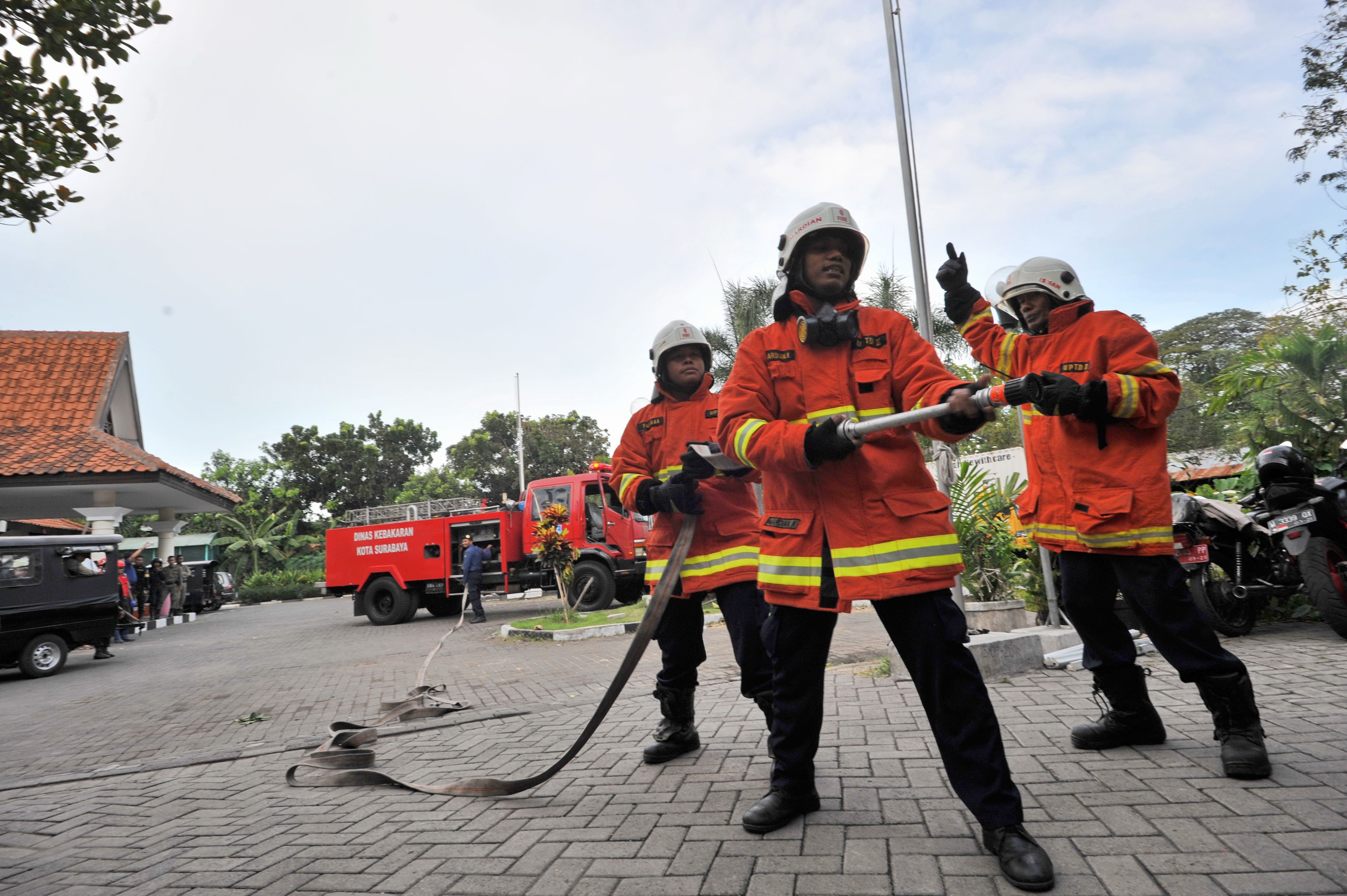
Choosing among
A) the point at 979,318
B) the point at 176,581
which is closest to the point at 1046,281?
the point at 979,318

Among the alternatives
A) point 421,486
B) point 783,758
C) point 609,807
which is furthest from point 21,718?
point 421,486

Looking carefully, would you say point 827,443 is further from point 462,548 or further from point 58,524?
point 58,524

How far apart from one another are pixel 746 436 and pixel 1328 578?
4.51 m

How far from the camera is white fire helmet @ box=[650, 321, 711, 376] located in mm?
4023

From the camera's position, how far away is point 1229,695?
2.99 metres

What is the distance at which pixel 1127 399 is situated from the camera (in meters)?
3.03

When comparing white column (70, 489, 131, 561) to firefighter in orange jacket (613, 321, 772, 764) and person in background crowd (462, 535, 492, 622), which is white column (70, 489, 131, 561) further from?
firefighter in orange jacket (613, 321, 772, 764)

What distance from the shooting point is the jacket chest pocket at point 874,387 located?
2.81 meters

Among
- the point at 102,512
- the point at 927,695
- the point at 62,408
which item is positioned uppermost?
the point at 62,408

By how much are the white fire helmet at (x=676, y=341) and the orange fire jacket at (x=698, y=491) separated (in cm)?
12

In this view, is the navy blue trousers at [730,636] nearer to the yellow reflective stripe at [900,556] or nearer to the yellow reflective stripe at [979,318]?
the yellow reflective stripe at [900,556]

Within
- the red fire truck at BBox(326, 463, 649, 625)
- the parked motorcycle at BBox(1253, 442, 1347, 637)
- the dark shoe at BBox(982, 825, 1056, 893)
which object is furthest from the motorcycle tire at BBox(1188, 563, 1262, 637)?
the red fire truck at BBox(326, 463, 649, 625)

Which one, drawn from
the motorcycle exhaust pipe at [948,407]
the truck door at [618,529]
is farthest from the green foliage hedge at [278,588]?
the motorcycle exhaust pipe at [948,407]

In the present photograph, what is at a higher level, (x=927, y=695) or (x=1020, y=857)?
(x=927, y=695)
